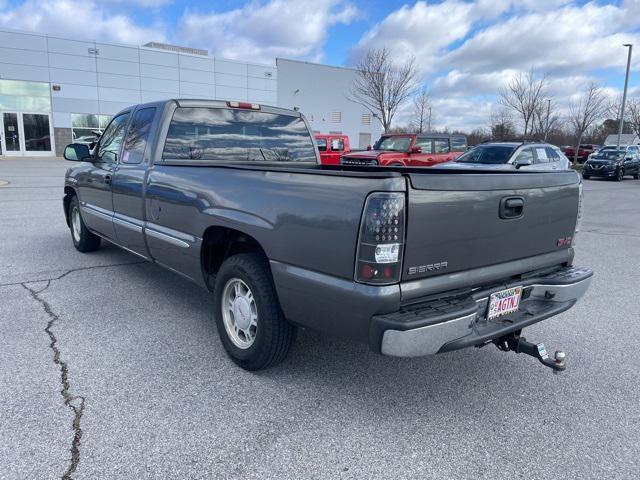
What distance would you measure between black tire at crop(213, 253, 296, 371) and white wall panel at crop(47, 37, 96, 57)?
108 ft

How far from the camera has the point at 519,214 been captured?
116 inches

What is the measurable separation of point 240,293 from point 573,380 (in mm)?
2402

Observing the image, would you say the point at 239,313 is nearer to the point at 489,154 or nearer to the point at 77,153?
the point at 77,153

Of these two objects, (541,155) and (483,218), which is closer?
(483,218)

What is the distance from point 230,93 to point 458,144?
906 inches

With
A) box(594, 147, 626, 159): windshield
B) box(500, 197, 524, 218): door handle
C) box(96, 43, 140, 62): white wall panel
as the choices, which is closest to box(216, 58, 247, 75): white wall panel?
box(96, 43, 140, 62): white wall panel

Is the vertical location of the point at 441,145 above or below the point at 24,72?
below

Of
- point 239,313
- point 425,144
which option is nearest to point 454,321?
point 239,313

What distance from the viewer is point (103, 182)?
16.9 feet

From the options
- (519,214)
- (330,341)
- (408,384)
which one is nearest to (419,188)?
(519,214)

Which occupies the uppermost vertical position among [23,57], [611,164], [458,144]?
[23,57]

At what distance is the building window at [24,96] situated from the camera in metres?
28.6

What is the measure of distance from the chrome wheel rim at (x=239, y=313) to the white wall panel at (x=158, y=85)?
33591mm

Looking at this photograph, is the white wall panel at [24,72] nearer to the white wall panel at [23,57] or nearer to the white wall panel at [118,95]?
the white wall panel at [23,57]
